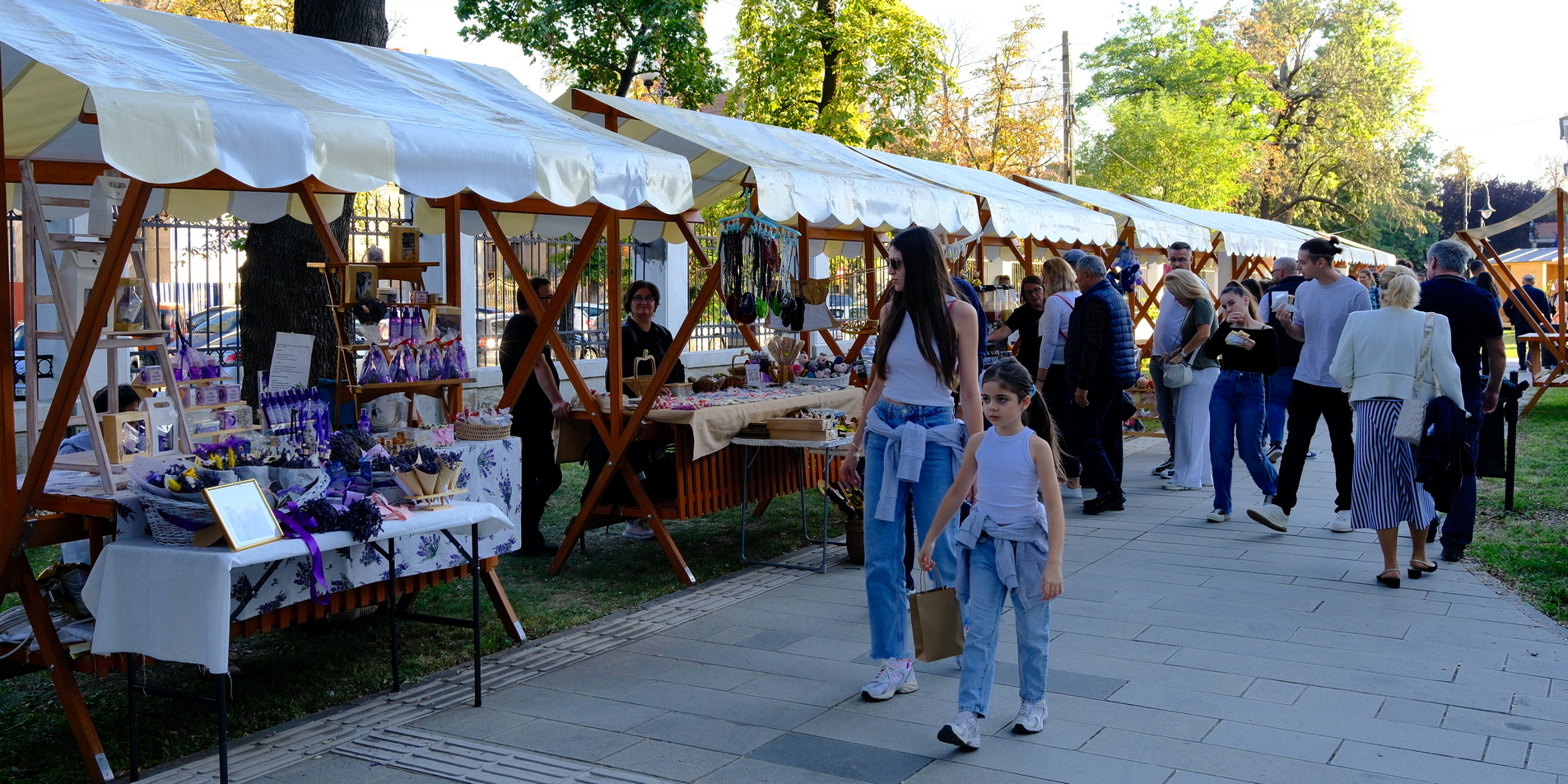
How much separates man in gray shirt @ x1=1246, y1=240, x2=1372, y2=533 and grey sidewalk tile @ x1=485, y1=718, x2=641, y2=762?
4.74 meters

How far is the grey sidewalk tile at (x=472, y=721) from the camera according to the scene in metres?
4.37

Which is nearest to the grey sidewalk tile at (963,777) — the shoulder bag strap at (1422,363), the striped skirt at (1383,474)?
the striped skirt at (1383,474)

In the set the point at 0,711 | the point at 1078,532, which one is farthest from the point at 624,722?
the point at 1078,532

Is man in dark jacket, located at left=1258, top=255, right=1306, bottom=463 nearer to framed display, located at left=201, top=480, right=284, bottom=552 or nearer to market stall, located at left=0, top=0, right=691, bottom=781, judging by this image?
market stall, located at left=0, top=0, right=691, bottom=781

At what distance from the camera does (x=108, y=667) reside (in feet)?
13.7

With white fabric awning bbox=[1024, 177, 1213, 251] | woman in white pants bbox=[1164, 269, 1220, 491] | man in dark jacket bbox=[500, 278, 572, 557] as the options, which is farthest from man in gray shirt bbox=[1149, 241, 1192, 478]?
man in dark jacket bbox=[500, 278, 572, 557]

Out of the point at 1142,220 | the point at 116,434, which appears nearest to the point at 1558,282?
the point at 1142,220

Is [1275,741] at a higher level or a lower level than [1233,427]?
lower

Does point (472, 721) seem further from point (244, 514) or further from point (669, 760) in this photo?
point (244, 514)

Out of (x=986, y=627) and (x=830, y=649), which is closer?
(x=986, y=627)

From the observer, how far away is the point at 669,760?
13.2 ft

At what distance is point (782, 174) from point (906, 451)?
2.71m

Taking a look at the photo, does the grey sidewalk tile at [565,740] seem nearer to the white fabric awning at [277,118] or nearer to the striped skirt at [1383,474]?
the white fabric awning at [277,118]

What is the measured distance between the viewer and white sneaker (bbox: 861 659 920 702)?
4.57 meters
